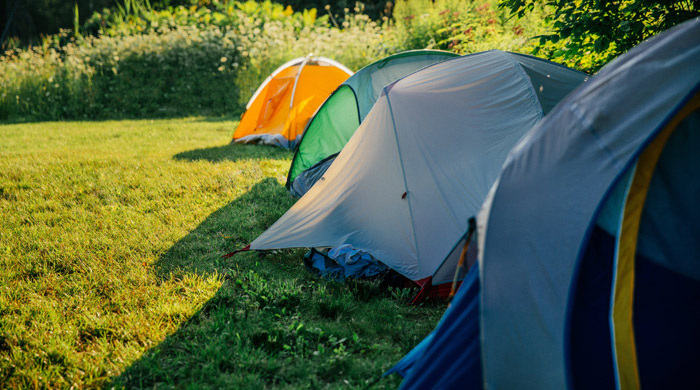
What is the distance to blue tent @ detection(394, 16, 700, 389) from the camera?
166cm

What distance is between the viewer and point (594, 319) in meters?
1.74

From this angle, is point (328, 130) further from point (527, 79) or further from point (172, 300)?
point (172, 300)

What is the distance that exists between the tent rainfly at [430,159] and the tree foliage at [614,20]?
294 mm

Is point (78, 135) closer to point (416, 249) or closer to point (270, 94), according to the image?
point (270, 94)

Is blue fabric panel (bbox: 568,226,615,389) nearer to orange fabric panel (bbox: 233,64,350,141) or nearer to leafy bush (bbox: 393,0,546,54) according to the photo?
leafy bush (bbox: 393,0,546,54)

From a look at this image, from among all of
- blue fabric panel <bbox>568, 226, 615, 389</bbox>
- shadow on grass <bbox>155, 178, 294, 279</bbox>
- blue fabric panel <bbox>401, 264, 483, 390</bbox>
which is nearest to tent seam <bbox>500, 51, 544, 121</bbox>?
blue fabric panel <bbox>568, 226, 615, 389</bbox>

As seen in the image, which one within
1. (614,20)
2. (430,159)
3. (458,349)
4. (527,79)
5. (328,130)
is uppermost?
(614,20)

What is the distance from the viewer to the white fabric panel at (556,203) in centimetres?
168

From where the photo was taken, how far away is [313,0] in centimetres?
2153

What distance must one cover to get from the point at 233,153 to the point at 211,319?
13.4 ft

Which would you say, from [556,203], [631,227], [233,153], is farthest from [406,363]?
[233,153]

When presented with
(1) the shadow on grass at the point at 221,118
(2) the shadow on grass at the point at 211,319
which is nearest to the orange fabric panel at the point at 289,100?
(1) the shadow on grass at the point at 221,118

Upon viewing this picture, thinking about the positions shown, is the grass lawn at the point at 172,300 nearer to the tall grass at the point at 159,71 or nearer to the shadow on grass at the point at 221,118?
the shadow on grass at the point at 221,118

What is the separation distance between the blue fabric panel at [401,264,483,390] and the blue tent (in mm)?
21
